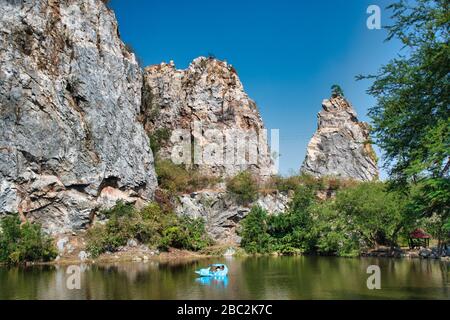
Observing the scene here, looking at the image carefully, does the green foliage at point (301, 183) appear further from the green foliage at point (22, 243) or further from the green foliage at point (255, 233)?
the green foliage at point (22, 243)

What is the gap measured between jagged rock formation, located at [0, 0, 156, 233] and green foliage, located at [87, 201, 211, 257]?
8.82 feet

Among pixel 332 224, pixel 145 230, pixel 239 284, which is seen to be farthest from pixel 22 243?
pixel 332 224

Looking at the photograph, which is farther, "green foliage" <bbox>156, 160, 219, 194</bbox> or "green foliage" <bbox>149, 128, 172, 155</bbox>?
"green foliage" <bbox>149, 128, 172, 155</bbox>

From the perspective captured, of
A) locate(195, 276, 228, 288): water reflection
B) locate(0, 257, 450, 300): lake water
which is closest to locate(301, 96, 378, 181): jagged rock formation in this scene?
locate(0, 257, 450, 300): lake water

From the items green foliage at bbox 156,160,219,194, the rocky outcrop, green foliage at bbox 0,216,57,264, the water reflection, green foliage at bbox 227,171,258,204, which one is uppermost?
green foliage at bbox 156,160,219,194

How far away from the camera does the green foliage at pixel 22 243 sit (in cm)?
3075

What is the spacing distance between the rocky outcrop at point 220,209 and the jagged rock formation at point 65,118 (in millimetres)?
4626

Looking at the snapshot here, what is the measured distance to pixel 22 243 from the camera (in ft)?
103

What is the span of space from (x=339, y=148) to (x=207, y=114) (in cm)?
2327

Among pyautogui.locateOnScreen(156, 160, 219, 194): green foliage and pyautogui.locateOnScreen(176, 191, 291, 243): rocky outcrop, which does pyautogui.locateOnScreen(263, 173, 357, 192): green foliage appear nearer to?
pyautogui.locateOnScreen(176, 191, 291, 243): rocky outcrop

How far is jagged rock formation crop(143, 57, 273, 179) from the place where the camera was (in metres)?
58.7

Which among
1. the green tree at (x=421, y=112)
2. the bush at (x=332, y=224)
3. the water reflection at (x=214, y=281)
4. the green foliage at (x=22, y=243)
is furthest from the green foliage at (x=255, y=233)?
the green tree at (x=421, y=112)

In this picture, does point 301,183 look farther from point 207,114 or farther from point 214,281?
point 214,281
